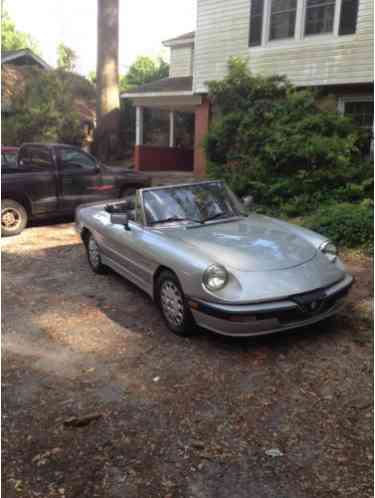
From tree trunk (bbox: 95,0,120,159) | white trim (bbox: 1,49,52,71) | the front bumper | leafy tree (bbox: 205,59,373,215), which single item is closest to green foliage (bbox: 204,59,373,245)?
leafy tree (bbox: 205,59,373,215)

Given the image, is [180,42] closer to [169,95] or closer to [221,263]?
[169,95]

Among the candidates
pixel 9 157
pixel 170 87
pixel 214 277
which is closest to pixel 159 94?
pixel 170 87

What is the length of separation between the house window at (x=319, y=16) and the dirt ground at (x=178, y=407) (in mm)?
9262

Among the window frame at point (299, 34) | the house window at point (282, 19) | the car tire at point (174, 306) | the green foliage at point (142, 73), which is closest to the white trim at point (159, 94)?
the window frame at point (299, 34)

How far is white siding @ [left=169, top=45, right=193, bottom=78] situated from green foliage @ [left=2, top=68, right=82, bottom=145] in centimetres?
488

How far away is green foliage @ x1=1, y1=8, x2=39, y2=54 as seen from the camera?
51.0 metres

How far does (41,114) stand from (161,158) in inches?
203

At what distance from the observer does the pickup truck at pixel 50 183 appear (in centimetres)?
953

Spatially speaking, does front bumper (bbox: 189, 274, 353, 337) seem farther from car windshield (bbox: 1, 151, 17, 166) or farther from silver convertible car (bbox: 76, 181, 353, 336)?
car windshield (bbox: 1, 151, 17, 166)

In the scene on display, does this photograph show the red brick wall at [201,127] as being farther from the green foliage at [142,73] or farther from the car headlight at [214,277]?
the green foliage at [142,73]

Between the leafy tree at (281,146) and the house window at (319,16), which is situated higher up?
the house window at (319,16)

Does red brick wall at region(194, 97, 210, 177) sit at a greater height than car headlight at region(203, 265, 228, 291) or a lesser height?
greater

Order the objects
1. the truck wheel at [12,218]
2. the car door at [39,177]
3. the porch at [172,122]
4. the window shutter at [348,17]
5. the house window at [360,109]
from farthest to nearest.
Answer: the porch at [172,122], the house window at [360,109], the window shutter at [348,17], the car door at [39,177], the truck wheel at [12,218]

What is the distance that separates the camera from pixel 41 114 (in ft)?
62.8
